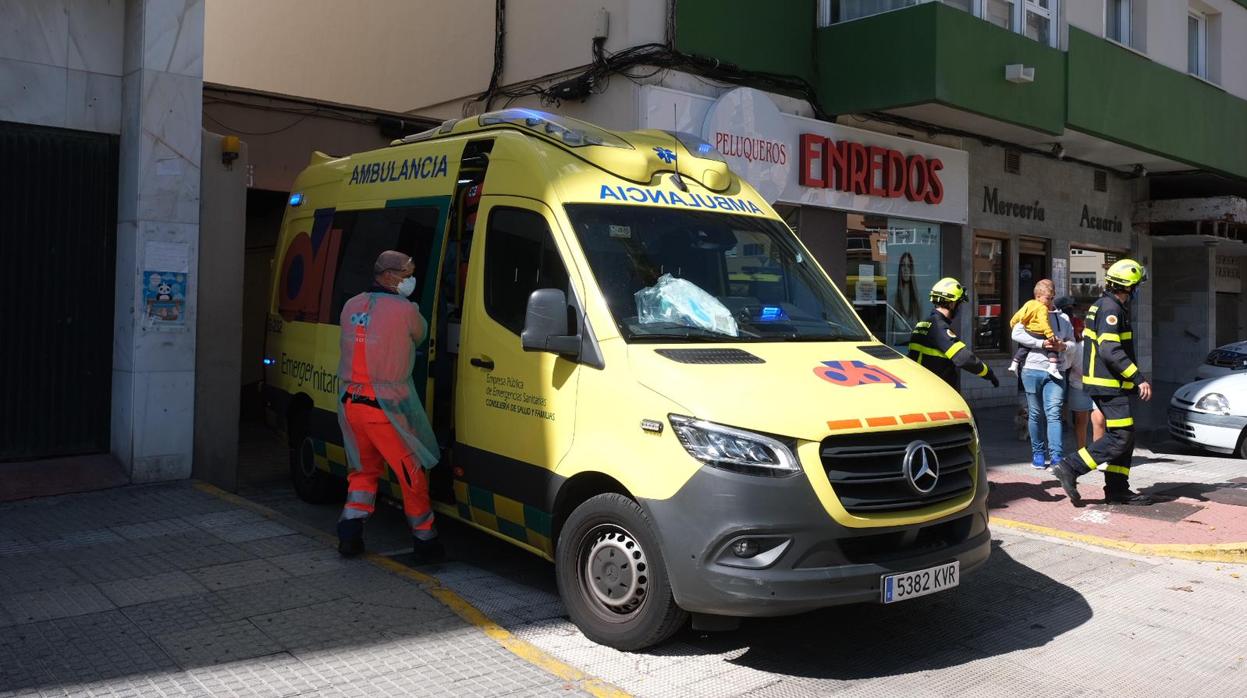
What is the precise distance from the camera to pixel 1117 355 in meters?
8.13

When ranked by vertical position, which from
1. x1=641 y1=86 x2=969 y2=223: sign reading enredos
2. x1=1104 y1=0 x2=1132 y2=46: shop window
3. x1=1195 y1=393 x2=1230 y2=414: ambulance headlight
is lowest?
x1=1195 y1=393 x2=1230 y2=414: ambulance headlight

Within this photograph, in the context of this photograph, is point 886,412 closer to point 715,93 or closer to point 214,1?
point 715,93

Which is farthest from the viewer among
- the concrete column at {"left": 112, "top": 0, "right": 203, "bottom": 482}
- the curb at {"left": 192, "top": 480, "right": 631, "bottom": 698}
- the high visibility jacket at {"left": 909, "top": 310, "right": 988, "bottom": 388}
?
the high visibility jacket at {"left": 909, "top": 310, "right": 988, "bottom": 388}

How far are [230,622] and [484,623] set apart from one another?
124cm

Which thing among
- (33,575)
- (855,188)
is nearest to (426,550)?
(33,575)

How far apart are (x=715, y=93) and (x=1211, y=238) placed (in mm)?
13974

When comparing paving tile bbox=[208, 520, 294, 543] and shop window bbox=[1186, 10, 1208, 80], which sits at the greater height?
shop window bbox=[1186, 10, 1208, 80]

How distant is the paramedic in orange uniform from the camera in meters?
5.82

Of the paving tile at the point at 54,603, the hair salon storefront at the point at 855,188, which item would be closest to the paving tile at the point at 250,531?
the paving tile at the point at 54,603

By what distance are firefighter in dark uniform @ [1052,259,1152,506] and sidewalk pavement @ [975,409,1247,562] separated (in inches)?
15.3

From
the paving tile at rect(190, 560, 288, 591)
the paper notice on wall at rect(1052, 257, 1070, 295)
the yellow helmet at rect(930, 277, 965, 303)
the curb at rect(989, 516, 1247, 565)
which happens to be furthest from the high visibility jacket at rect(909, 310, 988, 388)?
the paper notice on wall at rect(1052, 257, 1070, 295)

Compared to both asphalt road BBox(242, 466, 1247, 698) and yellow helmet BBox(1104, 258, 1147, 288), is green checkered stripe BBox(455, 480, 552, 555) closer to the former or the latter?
asphalt road BBox(242, 466, 1247, 698)

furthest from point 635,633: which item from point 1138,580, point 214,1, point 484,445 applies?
point 214,1

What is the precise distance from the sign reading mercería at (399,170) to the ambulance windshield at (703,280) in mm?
1554
